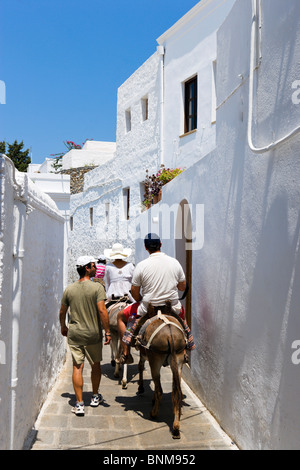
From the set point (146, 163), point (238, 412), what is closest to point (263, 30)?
point (238, 412)

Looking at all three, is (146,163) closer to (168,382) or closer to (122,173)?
(122,173)

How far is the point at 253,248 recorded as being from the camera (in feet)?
13.8

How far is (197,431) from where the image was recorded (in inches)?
197

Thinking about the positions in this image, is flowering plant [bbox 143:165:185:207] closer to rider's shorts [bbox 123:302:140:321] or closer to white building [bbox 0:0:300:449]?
white building [bbox 0:0:300:449]

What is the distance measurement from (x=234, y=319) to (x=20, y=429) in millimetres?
2142

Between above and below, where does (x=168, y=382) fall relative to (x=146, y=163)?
below

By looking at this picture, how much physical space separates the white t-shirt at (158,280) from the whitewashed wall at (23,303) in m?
1.13

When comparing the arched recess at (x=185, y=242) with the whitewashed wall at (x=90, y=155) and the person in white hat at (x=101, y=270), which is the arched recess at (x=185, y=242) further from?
the whitewashed wall at (x=90, y=155)

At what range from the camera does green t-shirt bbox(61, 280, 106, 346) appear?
5.68m

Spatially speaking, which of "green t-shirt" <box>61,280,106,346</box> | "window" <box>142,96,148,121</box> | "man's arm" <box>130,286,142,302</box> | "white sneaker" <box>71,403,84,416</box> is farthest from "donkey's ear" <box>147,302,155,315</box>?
"window" <box>142,96,148,121</box>

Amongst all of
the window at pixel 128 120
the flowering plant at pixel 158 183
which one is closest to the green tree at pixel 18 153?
the window at pixel 128 120

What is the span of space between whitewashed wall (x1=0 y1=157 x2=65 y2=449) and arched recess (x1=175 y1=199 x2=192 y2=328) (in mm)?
2290

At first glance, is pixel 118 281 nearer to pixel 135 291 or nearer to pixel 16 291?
pixel 135 291

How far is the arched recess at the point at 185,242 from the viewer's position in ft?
25.5
